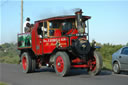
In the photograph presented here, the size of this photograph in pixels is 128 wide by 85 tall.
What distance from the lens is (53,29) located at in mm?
12625

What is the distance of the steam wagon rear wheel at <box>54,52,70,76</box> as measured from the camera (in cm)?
1112

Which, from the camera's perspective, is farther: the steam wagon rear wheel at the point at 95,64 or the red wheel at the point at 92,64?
the red wheel at the point at 92,64

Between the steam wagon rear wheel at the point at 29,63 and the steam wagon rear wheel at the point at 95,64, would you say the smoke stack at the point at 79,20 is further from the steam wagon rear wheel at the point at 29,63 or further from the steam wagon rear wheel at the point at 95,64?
the steam wagon rear wheel at the point at 29,63

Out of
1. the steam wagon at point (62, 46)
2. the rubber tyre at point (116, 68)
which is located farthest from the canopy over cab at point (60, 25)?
the rubber tyre at point (116, 68)

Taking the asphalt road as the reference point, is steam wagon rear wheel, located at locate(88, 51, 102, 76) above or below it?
above

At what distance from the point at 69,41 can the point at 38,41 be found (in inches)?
94.8

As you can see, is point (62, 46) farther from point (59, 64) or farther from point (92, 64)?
point (92, 64)

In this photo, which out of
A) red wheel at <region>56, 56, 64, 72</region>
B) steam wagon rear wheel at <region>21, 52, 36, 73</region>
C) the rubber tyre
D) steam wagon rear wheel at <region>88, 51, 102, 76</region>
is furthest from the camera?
Result: steam wagon rear wheel at <region>21, 52, 36, 73</region>

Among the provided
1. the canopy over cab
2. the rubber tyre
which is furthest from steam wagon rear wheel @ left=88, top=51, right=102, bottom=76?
the rubber tyre

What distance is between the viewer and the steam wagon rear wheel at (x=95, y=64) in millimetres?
11758

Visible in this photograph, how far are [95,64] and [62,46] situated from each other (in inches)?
73.1

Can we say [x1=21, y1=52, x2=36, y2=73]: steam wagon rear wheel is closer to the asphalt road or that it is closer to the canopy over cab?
the asphalt road

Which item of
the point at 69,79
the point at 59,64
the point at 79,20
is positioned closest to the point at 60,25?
the point at 79,20

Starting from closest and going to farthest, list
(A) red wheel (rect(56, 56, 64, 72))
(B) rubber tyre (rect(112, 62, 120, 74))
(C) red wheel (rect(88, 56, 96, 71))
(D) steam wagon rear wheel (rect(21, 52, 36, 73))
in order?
(A) red wheel (rect(56, 56, 64, 72))
(C) red wheel (rect(88, 56, 96, 71))
(B) rubber tyre (rect(112, 62, 120, 74))
(D) steam wagon rear wheel (rect(21, 52, 36, 73))
